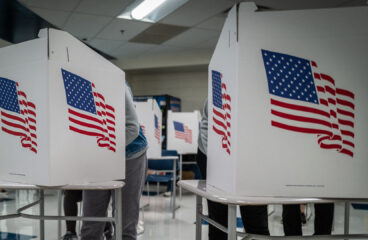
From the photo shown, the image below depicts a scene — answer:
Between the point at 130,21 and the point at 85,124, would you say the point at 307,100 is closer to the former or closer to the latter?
the point at 85,124

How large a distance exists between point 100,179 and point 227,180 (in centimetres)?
69

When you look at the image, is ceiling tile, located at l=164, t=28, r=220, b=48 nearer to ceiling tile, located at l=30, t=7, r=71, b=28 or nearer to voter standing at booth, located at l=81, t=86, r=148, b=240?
ceiling tile, located at l=30, t=7, r=71, b=28

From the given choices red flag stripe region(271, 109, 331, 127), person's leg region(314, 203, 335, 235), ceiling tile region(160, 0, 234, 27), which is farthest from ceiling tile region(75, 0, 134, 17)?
red flag stripe region(271, 109, 331, 127)

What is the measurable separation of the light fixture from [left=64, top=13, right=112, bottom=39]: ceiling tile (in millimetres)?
363

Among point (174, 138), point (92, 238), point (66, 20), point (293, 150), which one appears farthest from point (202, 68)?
point (293, 150)

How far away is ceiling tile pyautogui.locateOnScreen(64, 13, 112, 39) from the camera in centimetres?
456

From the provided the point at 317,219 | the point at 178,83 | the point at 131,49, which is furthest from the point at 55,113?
the point at 178,83

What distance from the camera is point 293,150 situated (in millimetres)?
942

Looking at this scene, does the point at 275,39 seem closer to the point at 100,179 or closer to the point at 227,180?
the point at 227,180

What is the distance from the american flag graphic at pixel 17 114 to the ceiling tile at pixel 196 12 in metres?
3.16

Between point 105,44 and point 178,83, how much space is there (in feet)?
6.95

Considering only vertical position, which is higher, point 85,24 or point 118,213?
point 85,24

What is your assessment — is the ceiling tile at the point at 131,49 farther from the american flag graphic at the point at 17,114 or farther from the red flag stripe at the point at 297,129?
the red flag stripe at the point at 297,129

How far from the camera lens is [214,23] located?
486cm
